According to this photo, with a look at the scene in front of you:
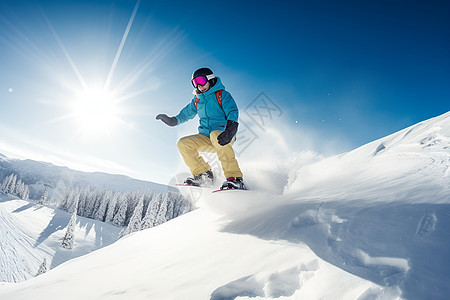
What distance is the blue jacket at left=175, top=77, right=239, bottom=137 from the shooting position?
4.22 meters

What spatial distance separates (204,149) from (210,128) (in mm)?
493

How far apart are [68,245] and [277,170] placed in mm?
40909

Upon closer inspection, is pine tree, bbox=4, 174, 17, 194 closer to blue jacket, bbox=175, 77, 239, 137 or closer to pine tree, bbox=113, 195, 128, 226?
pine tree, bbox=113, 195, 128, 226

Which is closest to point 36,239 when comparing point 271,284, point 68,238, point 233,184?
point 68,238

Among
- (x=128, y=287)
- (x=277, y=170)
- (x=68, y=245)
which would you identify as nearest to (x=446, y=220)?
(x=128, y=287)

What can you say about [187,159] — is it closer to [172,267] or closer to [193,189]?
[193,189]

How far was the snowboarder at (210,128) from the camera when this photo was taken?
4.04 metres

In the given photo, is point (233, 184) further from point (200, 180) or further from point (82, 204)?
point (82, 204)

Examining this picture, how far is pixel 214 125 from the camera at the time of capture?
4477mm

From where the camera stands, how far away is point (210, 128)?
14.9 feet

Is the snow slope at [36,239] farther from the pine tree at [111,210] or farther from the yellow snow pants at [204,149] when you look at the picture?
the yellow snow pants at [204,149]

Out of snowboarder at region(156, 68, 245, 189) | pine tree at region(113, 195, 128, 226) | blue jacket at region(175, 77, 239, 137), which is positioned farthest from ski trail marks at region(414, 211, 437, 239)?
pine tree at region(113, 195, 128, 226)

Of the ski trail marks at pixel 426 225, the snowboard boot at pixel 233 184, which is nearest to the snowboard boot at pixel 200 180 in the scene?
the snowboard boot at pixel 233 184

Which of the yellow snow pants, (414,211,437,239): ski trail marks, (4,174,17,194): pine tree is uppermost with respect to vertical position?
(4,174,17,194): pine tree
